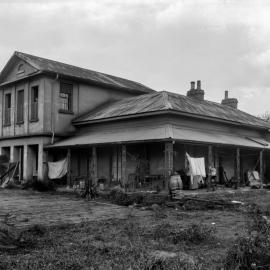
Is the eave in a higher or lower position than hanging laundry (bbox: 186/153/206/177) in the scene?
higher

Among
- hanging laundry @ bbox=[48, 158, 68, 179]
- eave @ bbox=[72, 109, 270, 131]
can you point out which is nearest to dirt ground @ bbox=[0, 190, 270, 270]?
eave @ bbox=[72, 109, 270, 131]

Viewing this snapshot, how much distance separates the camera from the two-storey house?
22.3 m

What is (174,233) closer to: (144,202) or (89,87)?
(144,202)

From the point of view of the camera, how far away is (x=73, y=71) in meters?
24.5

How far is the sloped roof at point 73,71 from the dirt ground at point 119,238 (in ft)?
36.4

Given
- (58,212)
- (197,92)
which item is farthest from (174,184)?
(197,92)

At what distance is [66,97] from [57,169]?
4.50m

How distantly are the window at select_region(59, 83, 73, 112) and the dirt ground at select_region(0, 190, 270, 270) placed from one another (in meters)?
10.6

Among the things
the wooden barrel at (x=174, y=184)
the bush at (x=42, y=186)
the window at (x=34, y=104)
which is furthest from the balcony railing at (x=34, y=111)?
the wooden barrel at (x=174, y=184)

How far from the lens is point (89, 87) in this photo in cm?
2452

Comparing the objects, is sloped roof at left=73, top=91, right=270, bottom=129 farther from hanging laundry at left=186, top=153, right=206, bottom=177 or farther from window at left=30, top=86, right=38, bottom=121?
hanging laundry at left=186, top=153, right=206, bottom=177

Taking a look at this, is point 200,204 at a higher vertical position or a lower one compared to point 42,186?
lower

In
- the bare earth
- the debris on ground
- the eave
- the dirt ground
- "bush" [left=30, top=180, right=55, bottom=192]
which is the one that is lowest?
the dirt ground

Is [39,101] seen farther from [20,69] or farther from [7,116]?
[7,116]
